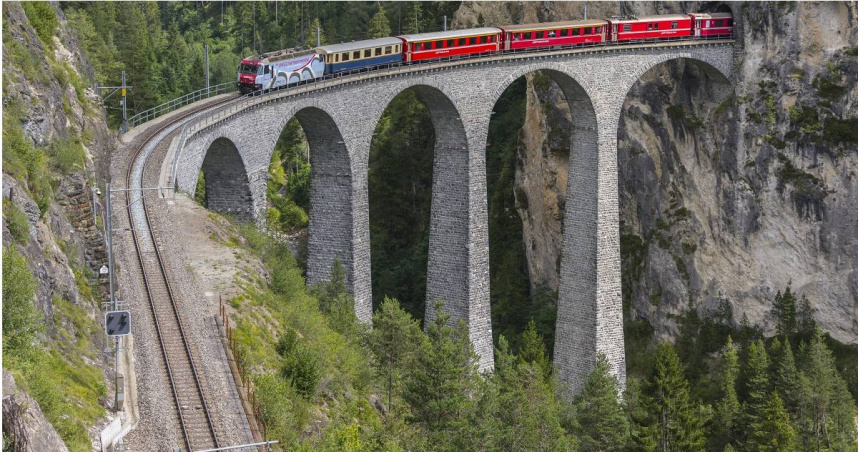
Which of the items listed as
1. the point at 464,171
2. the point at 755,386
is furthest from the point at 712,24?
the point at 755,386

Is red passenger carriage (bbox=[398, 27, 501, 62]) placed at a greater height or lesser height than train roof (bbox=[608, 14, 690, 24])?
lesser

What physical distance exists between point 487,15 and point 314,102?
39.2 metres

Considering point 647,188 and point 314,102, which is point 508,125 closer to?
point 647,188

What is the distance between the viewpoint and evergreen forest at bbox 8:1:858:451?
41.2m

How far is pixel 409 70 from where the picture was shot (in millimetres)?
61094

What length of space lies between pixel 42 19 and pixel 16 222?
23447mm

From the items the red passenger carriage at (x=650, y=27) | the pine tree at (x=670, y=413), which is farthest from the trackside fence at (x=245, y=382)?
the red passenger carriage at (x=650, y=27)

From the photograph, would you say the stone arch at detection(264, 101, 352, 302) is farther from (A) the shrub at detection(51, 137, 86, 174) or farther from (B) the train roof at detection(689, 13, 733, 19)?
(B) the train roof at detection(689, 13, 733, 19)

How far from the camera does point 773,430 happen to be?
186 ft

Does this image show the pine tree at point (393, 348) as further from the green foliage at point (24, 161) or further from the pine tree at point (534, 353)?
the green foliage at point (24, 161)

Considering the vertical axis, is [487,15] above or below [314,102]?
above

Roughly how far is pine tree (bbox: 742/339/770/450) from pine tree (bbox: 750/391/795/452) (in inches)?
11.0

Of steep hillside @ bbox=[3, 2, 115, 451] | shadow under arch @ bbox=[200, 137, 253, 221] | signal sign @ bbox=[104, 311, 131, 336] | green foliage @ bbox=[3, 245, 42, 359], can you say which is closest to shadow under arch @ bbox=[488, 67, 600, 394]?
shadow under arch @ bbox=[200, 137, 253, 221]

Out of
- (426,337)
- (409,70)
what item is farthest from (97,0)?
(426,337)
